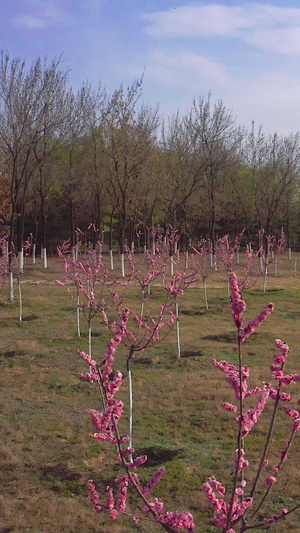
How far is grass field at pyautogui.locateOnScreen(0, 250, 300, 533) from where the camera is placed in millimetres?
5336

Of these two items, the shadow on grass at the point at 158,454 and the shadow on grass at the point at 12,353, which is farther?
the shadow on grass at the point at 12,353

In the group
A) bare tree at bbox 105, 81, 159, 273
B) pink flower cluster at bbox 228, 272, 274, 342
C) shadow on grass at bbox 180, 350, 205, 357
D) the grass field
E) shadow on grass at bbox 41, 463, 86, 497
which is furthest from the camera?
bare tree at bbox 105, 81, 159, 273

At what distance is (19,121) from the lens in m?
20.4

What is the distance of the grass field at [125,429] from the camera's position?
534cm

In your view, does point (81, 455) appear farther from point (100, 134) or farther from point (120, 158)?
point (100, 134)

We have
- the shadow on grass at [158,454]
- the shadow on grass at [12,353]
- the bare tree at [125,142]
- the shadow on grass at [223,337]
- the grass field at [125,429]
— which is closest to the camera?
the grass field at [125,429]

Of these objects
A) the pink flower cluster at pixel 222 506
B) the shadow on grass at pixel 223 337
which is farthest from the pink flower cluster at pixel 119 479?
the shadow on grass at pixel 223 337

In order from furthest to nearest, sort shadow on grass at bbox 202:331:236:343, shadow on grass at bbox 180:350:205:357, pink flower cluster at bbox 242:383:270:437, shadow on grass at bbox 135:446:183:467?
shadow on grass at bbox 202:331:236:343, shadow on grass at bbox 180:350:205:357, shadow on grass at bbox 135:446:183:467, pink flower cluster at bbox 242:383:270:437

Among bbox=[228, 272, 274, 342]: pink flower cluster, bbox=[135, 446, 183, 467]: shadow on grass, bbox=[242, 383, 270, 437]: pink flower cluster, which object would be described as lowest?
bbox=[135, 446, 183, 467]: shadow on grass

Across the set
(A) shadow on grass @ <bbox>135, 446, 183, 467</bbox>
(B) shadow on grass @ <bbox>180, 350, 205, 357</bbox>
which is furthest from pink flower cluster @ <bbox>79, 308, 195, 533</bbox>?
(B) shadow on grass @ <bbox>180, 350, 205, 357</bbox>

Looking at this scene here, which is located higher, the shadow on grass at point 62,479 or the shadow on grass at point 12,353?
the shadow on grass at point 12,353

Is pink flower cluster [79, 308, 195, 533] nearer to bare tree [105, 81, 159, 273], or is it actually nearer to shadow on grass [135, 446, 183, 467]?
shadow on grass [135, 446, 183, 467]

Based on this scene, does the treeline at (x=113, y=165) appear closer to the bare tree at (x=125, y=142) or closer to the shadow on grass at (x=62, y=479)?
the bare tree at (x=125, y=142)


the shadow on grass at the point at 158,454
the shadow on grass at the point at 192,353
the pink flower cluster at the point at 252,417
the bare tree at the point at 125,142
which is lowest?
the shadow on grass at the point at 158,454
